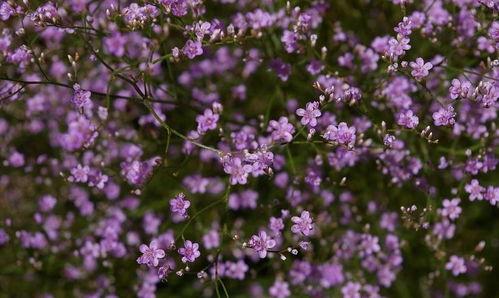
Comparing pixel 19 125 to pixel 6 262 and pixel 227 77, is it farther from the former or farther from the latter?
pixel 227 77

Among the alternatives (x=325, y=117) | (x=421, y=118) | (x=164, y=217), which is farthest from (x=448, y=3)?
(x=164, y=217)

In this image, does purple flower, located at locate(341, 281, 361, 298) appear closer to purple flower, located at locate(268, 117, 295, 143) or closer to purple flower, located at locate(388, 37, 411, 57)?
purple flower, located at locate(268, 117, 295, 143)

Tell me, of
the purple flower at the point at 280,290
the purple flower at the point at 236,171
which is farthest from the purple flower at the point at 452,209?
the purple flower at the point at 236,171

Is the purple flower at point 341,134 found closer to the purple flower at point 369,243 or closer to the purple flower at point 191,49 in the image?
the purple flower at point 191,49

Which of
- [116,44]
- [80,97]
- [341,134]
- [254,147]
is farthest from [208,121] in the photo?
[116,44]

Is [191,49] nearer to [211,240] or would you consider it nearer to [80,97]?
[80,97]
